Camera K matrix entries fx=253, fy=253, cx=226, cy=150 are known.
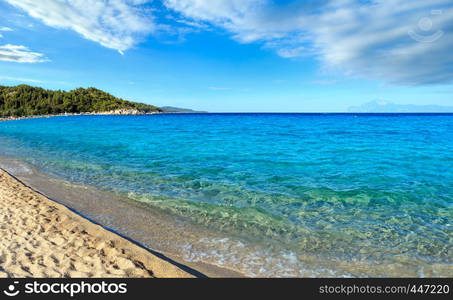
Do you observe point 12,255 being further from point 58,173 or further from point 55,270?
point 58,173

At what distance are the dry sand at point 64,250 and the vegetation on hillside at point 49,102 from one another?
13521 centimetres

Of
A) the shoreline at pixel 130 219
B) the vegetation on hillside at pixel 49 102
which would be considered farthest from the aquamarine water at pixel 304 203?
the vegetation on hillside at pixel 49 102

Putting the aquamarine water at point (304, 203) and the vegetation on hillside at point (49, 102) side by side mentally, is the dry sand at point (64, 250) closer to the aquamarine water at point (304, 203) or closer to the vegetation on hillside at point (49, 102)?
the aquamarine water at point (304, 203)

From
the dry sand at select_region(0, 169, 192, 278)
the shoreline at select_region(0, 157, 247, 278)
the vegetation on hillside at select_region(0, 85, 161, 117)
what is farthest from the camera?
the vegetation on hillside at select_region(0, 85, 161, 117)

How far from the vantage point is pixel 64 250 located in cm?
567

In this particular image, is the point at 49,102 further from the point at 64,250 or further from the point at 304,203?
the point at 304,203

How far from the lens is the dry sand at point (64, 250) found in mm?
4824

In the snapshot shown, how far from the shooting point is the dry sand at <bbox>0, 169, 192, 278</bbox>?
482 cm

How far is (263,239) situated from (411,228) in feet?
14.5

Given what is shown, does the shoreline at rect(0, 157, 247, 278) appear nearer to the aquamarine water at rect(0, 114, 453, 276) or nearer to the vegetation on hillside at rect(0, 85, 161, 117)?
the aquamarine water at rect(0, 114, 453, 276)

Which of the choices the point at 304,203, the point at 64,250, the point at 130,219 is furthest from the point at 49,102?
the point at 304,203

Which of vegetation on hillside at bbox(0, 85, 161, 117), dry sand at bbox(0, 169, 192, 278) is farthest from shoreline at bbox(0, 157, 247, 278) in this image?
vegetation on hillside at bbox(0, 85, 161, 117)

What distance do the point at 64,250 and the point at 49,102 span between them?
166155 mm

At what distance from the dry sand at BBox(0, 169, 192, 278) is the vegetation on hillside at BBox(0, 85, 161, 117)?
13521cm
